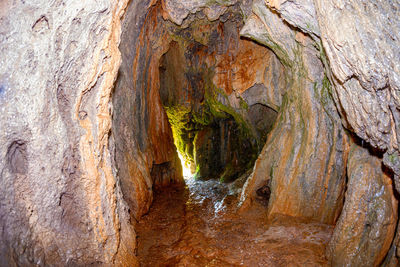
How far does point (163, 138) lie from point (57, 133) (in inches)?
296

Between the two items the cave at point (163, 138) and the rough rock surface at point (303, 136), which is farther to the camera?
the rough rock surface at point (303, 136)

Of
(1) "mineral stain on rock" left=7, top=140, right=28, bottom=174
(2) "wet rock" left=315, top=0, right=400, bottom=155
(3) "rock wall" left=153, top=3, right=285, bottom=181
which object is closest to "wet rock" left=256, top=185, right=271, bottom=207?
(3) "rock wall" left=153, top=3, right=285, bottom=181

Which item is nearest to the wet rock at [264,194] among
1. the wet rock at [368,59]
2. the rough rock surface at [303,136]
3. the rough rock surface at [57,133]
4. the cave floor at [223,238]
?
the cave floor at [223,238]

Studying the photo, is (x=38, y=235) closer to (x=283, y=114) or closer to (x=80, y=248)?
(x=80, y=248)

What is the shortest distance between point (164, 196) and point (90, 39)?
7.09 meters

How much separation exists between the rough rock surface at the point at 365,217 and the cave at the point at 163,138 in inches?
0.8

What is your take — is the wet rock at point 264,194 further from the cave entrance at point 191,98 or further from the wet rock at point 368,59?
the wet rock at point 368,59

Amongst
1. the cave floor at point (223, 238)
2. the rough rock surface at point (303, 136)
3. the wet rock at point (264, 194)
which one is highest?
the rough rock surface at point (303, 136)

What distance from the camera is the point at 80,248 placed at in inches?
151

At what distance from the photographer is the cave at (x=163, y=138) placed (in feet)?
10.3

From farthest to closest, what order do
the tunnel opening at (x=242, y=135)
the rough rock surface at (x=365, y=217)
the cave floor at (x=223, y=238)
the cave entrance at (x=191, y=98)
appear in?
1. the cave entrance at (x=191, y=98)
2. the tunnel opening at (x=242, y=135)
3. the cave floor at (x=223, y=238)
4. the rough rock surface at (x=365, y=217)

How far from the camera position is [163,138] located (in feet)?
36.1

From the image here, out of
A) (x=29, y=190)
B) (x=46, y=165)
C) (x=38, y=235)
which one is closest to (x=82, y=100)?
(x=46, y=165)

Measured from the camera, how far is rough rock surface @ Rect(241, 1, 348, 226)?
582 centimetres
